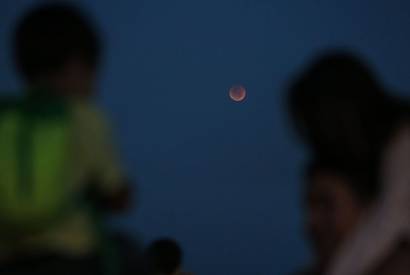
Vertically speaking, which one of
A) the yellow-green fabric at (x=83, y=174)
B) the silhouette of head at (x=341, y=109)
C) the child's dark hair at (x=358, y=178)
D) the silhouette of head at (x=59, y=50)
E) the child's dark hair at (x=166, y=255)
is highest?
the silhouette of head at (x=341, y=109)

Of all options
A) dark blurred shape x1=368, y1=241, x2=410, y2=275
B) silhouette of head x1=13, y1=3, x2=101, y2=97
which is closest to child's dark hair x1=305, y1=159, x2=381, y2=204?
dark blurred shape x1=368, y1=241, x2=410, y2=275

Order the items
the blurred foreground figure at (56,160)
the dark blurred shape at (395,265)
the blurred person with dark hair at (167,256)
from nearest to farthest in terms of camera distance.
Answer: the dark blurred shape at (395,265), the blurred foreground figure at (56,160), the blurred person with dark hair at (167,256)

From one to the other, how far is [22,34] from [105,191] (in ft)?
1.76

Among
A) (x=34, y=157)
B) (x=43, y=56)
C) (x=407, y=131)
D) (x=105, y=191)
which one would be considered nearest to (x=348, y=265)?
(x=407, y=131)

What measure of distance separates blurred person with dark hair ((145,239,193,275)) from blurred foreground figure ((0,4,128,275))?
2.93m

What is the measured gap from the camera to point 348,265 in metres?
1.83

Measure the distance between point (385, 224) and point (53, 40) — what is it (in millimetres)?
1054

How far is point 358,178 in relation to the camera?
1.86 metres

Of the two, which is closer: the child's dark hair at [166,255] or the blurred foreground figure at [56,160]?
the blurred foreground figure at [56,160]

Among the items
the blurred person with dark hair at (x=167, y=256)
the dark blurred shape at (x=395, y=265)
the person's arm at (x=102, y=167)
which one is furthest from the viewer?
the blurred person with dark hair at (x=167, y=256)

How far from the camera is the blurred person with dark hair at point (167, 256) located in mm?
5215

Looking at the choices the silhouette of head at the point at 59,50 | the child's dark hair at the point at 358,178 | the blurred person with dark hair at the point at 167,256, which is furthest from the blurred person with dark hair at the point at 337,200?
the blurred person with dark hair at the point at 167,256

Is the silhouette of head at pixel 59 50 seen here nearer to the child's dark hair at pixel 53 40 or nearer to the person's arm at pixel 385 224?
the child's dark hair at pixel 53 40

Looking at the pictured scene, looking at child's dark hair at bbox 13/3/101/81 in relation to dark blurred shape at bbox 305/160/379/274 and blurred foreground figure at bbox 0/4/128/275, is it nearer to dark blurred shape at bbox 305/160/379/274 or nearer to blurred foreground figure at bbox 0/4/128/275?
blurred foreground figure at bbox 0/4/128/275
